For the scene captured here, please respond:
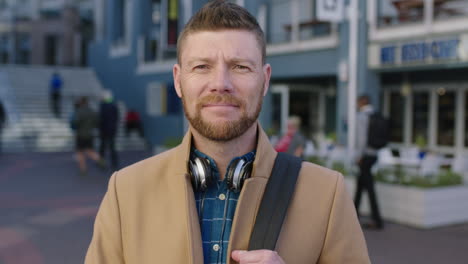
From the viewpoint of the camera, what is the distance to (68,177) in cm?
1234

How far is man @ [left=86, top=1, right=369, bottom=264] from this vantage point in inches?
57.7

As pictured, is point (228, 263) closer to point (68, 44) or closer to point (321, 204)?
point (321, 204)

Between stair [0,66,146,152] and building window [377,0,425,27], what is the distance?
36.8 feet

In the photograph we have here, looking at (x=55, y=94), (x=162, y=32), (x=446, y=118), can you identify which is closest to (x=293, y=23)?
(x=446, y=118)

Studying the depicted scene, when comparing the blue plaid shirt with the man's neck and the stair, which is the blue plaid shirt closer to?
the man's neck

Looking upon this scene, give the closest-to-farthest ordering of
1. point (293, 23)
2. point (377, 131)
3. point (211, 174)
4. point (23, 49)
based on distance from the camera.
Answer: point (211, 174) < point (377, 131) < point (293, 23) < point (23, 49)

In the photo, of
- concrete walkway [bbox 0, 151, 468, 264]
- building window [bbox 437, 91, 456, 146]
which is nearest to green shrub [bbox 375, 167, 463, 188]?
concrete walkway [bbox 0, 151, 468, 264]

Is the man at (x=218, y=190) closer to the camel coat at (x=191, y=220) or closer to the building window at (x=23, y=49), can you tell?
the camel coat at (x=191, y=220)

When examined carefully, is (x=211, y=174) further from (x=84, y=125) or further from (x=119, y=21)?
(x=119, y=21)

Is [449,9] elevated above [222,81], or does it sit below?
above

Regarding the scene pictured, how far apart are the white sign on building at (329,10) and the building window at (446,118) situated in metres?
4.91

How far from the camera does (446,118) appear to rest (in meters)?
13.7

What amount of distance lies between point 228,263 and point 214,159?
0.31 meters

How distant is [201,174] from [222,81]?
11.2 inches
